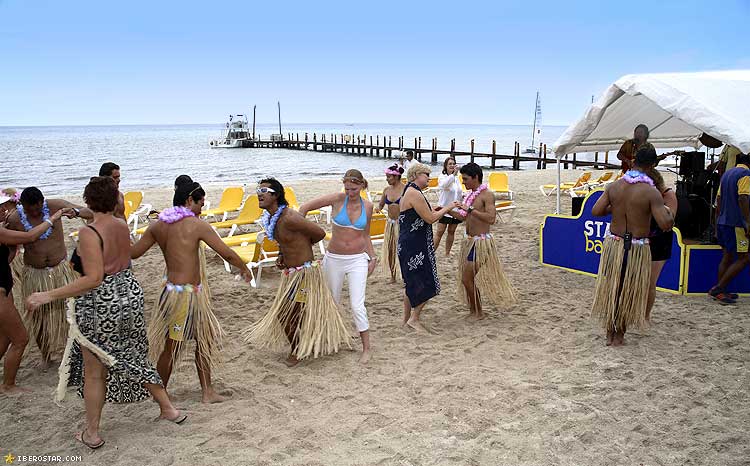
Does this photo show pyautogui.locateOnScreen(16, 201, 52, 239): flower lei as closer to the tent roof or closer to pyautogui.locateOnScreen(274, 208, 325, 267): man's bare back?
pyautogui.locateOnScreen(274, 208, 325, 267): man's bare back

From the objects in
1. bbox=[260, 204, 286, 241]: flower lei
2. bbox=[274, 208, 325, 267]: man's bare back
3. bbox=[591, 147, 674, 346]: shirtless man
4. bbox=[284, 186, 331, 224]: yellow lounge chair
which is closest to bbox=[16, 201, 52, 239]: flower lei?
bbox=[260, 204, 286, 241]: flower lei

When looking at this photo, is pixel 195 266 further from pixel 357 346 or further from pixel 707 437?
pixel 707 437

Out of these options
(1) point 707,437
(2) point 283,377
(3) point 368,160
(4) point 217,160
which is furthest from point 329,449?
(4) point 217,160

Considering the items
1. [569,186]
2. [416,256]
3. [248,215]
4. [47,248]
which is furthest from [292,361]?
[569,186]

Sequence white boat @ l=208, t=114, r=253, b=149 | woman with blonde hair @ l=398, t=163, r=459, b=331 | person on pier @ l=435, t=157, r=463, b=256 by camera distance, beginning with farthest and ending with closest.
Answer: white boat @ l=208, t=114, r=253, b=149
person on pier @ l=435, t=157, r=463, b=256
woman with blonde hair @ l=398, t=163, r=459, b=331

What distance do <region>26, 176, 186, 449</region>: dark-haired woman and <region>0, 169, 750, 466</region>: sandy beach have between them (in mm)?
337

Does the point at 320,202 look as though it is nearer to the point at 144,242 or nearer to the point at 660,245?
the point at 144,242

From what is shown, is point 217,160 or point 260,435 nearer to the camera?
point 260,435

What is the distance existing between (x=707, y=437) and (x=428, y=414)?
5.36 feet

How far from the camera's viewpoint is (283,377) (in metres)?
4.40

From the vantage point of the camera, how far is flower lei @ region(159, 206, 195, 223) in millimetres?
3566

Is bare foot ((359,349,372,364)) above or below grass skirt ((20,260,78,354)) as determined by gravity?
below

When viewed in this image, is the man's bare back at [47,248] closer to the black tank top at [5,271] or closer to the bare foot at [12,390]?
the black tank top at [5,271]

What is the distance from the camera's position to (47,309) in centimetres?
450
